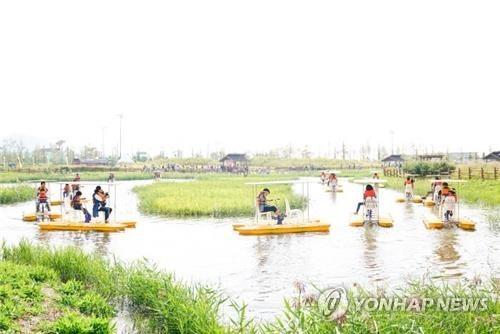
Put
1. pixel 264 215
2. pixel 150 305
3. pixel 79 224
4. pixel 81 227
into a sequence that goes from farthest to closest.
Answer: pixel 79 224 < pixel 81 227 < pixel 264 215 < pixel 150 305

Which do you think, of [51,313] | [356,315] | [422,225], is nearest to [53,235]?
[51,313]

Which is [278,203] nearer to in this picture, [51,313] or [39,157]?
[51,313]

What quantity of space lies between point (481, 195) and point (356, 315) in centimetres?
2730

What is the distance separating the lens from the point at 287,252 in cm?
1580

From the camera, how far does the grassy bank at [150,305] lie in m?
6.33

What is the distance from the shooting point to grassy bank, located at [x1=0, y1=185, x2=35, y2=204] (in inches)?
1417

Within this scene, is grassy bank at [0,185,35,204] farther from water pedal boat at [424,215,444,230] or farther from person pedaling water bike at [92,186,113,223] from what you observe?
water pedal boat at [424,215,444,230]

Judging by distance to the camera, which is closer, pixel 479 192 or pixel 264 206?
pixel 264 206

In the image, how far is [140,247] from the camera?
17172 mm

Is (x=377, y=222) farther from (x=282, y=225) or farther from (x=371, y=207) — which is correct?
(x=282, y=225)

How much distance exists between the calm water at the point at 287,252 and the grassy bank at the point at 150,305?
3.11ft

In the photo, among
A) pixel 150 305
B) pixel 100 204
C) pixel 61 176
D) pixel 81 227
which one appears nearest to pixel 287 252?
pixel 150 305

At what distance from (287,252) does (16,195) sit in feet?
88.0

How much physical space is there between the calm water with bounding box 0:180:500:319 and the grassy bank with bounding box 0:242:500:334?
95cm
